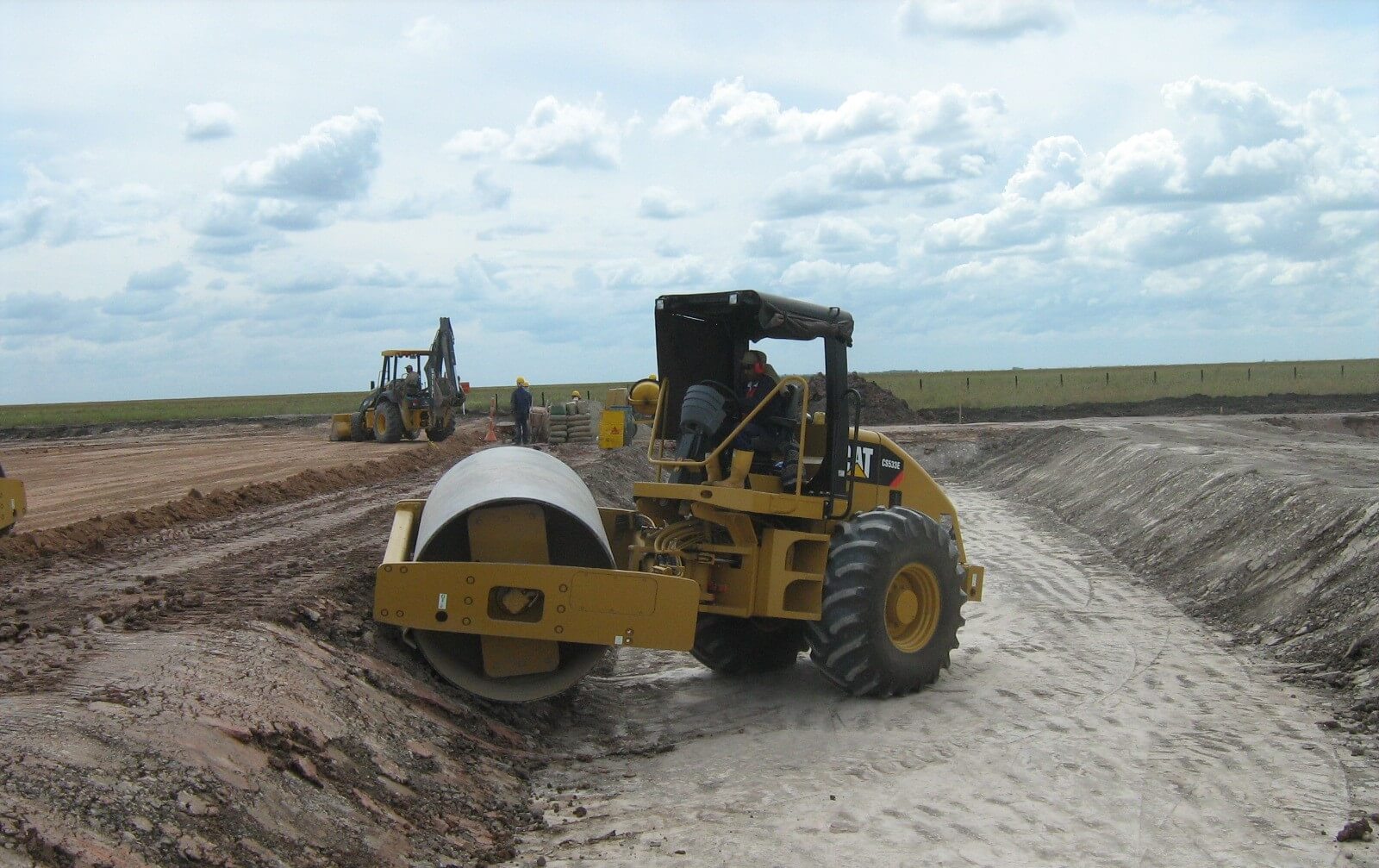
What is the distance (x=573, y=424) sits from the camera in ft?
112

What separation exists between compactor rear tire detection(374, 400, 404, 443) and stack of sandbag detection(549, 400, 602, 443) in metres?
4.36

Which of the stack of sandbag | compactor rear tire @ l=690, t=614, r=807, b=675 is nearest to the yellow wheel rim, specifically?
compactor rear tire @ l=690, t=614, r=807, b=675

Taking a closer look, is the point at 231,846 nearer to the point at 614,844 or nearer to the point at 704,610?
the point at 614,844

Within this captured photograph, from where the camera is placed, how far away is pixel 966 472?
1187 inches

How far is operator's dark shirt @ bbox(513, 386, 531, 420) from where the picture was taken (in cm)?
3058

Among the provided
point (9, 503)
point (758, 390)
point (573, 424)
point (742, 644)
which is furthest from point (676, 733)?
point (573, 424)

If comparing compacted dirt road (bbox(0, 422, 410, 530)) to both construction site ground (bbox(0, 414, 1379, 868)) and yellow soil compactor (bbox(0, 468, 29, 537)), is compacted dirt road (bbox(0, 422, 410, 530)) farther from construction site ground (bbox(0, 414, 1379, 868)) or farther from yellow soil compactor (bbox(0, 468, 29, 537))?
construction site ground (bbox(0, 414, 1379, 868))

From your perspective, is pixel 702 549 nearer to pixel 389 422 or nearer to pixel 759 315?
pixel 759 315

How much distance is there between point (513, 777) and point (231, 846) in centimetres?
249

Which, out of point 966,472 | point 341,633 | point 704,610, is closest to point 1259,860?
point 704,610

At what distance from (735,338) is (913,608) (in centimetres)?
226

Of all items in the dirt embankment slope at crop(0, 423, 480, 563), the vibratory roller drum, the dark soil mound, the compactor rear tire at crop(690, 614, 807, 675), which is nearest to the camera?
the vibratory roller drum

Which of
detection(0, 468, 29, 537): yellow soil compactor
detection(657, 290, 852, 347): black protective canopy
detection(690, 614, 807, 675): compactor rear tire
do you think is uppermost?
detection(657, 290, 852, 347): black protective canopy

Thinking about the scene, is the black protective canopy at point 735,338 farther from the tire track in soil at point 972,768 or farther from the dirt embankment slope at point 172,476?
the dirt embankment slope at point 172,476
